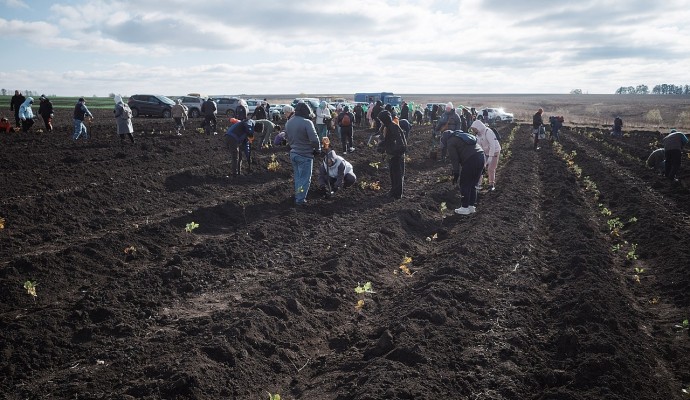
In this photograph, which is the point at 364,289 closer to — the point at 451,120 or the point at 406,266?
the point at 406,266

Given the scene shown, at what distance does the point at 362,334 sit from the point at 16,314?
144 inches

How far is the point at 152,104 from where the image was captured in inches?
1291

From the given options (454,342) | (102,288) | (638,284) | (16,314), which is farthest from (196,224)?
(638,284)

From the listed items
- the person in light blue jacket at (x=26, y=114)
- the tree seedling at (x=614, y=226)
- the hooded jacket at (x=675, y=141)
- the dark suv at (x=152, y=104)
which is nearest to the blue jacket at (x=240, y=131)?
the tree seedling at (x=614, y=226)

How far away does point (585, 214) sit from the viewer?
32.9 ft

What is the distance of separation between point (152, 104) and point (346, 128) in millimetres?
21047

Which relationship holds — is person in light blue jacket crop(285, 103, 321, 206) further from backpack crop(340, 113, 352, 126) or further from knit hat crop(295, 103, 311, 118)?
backpack crop(340, 113, 352, 126)

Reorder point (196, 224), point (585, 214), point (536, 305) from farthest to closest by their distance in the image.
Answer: point (585, 214)
point (196, 224)
point (536, 305)

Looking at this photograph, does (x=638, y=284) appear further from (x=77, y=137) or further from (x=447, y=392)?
(x=77, y=137)

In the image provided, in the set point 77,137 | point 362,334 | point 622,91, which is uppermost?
point 622,91

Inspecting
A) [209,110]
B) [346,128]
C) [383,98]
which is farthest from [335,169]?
[383,98]

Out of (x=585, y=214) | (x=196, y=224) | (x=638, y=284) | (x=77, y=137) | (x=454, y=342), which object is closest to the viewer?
(x=454, y=342)

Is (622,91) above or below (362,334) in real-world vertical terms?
above

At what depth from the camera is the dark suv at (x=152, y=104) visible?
107 ft
